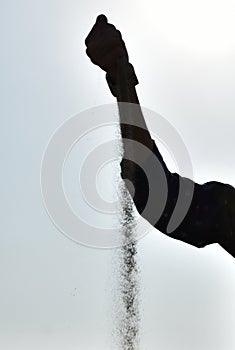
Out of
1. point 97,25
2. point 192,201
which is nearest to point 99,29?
point 97,25

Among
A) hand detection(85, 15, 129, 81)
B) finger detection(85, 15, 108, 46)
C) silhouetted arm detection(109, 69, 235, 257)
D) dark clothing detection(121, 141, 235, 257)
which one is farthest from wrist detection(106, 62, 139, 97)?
dark clothing detection(121, 141, 235, 257)

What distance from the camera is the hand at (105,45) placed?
3529 mm

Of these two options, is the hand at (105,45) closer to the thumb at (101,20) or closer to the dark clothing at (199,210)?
the thumb at (101,20)

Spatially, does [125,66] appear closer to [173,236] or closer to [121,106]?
[121,106]

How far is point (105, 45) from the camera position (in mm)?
A: 3537

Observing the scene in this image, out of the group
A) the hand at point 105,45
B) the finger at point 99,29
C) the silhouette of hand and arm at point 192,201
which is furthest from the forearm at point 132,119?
the finger at point 99,29

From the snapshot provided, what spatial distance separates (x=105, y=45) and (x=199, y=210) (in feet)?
3.74

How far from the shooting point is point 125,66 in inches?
139

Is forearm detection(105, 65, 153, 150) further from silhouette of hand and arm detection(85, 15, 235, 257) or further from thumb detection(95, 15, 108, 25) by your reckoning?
thumb detection(95, 15, 108, 25)

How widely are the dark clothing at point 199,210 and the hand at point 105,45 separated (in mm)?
640

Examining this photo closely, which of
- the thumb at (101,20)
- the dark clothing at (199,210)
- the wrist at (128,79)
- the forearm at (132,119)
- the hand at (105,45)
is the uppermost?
the thumb at (101,20)

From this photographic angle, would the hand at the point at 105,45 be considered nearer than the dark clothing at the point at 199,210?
No

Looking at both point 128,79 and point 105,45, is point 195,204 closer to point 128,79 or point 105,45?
point 128,79

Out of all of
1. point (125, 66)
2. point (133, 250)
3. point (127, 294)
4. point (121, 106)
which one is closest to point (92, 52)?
point (125, 66)
